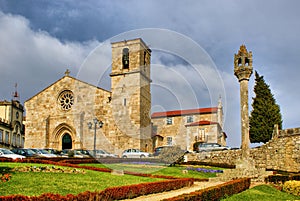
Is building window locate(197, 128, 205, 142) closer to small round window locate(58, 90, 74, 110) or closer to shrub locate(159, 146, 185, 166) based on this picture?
small round window locate(58, 90, 74, 110)

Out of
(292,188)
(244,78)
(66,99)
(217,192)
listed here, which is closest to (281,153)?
(244,78)

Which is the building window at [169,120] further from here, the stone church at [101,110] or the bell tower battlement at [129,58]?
the bell tower battlement at [129,58]

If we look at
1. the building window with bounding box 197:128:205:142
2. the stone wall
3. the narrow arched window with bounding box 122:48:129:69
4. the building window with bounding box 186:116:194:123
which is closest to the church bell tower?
the narrow arched window with bounding box 122:48:129:69

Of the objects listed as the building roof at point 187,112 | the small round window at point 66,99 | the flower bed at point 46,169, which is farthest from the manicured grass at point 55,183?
the building roof at point 187,112

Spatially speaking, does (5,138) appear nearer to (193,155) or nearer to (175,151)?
(193,155)

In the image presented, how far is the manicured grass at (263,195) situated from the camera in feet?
49.7

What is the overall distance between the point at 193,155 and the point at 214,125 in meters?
17.4

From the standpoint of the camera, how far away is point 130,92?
42.0 metres

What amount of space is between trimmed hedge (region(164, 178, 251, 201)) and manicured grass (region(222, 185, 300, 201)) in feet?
0.95

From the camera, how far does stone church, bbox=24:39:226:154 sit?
41.3 m

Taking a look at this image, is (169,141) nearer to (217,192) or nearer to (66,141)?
(66,141)

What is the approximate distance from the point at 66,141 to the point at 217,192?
1273 inches

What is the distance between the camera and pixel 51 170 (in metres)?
17.0

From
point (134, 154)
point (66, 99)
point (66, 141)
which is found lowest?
point (134, 154)
